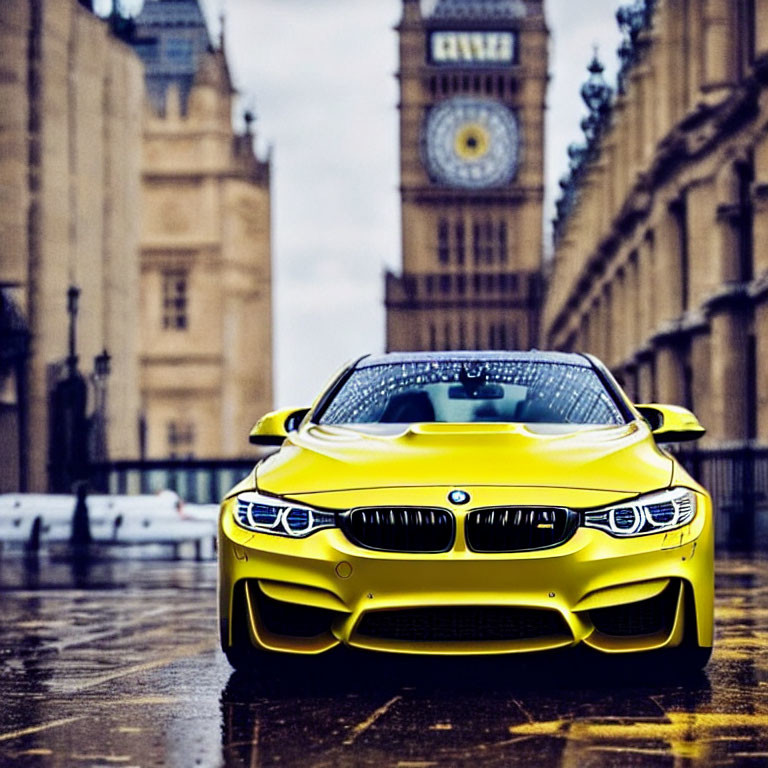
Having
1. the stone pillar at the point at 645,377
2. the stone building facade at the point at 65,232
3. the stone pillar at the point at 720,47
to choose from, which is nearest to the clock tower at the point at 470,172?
the stone pillar at the point at 645,377

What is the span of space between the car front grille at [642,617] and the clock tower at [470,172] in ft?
393

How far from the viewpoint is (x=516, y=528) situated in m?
6.98

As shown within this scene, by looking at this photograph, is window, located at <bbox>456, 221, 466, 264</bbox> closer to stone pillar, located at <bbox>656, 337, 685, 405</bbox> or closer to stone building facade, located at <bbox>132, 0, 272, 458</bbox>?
stone building facade, located at <bbox>132, 0, 272, 458</bbox>

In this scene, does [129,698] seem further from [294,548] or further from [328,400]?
[328,400]

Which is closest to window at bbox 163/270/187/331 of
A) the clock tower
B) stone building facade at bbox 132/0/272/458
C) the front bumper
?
stone building facade at bbox 132/0/272/458

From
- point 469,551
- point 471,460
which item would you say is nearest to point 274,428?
point 471,460

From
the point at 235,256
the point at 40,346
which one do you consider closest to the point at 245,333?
the point at 235,256

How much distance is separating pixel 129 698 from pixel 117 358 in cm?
3272

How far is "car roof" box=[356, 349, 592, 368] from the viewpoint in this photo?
8922 mm

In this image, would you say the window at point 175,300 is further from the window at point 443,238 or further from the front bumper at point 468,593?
the front bumper at point 468,593

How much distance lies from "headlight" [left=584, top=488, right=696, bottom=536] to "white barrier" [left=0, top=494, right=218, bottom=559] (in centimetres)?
1770

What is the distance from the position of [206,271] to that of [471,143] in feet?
177

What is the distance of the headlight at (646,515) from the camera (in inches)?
277

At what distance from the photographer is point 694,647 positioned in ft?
23.8
